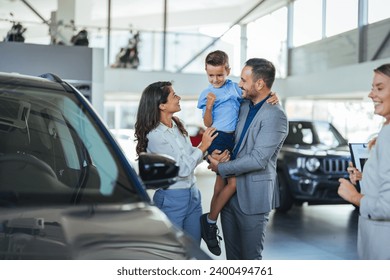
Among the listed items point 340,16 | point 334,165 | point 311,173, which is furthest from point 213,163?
point 340,16

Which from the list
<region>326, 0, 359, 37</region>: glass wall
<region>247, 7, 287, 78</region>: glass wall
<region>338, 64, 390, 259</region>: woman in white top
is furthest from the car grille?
<region>247, 7, 287, 78</region>: glass wall

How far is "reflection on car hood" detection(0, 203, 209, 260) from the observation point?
148 cm

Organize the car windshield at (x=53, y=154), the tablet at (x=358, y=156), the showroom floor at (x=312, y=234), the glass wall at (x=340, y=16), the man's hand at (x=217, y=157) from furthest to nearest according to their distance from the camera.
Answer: the glass wall at (x=340, y=16) < the showroom floor at (x=312, y=234) < the man's hand at (x=217, y=157) < the tablet at (x=358, y=156) < the car windshield at (x=53, y=154)

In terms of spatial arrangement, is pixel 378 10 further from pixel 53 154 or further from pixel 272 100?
pixel 53 154

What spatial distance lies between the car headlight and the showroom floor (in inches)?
23.5

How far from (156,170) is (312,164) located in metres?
4.85

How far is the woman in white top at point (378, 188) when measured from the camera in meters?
1.88

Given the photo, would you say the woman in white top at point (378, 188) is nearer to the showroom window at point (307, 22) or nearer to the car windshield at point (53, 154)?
the car windshield at point (53, 154)

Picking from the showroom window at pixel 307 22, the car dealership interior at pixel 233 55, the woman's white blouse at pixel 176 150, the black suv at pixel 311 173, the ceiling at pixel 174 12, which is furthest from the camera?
the ceiling at pixel 174 12

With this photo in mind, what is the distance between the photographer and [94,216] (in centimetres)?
168

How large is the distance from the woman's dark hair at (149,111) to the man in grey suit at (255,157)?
0.37 metres

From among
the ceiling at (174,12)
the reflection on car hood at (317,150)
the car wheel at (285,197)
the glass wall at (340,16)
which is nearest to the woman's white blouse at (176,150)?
the reflection on car hood at (317,150)

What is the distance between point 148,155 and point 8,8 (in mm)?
13571

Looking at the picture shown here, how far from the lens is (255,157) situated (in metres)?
2.63
